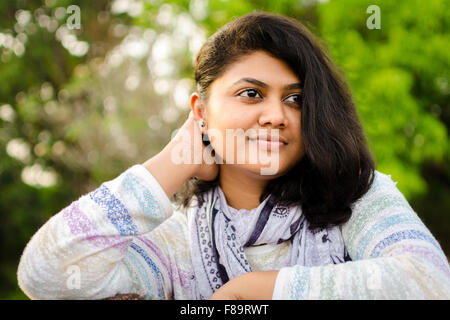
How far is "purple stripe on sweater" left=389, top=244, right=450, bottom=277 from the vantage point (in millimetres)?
1246

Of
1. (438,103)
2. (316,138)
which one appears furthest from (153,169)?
(438,103)

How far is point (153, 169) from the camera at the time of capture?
151 centimetres

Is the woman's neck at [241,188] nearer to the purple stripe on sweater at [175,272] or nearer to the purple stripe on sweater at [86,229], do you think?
the purple stripe on sweater at [175,272]

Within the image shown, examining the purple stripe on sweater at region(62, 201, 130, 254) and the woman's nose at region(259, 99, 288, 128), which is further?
the woman's nose at region(259, 99, 288, 128)

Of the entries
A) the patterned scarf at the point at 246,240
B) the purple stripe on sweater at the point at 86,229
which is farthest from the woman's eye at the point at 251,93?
the purple stripe on sweater at the point at 86,229

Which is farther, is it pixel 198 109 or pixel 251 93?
pixel 198 109

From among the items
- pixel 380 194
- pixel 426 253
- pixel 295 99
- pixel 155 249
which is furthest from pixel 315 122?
pixel 155 249

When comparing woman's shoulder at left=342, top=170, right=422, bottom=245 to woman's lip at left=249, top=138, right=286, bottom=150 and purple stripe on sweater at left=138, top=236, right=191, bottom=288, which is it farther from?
purple stripe on sweater at left=138, top=236, right=191, bottom=288

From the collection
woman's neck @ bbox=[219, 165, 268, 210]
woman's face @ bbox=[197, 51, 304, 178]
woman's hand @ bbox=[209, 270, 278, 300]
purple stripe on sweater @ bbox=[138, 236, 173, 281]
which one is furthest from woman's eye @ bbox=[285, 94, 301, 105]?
purple stripe on sweater @ bbox=[138, 236, 173, 281]

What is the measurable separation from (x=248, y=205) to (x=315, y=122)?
47 cm

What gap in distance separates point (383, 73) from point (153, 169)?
472cm

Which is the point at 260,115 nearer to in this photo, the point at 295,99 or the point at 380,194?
the point at 295,99

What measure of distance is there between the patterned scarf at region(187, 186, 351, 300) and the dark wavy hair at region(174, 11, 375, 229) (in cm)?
5

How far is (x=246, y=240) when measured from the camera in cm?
166
